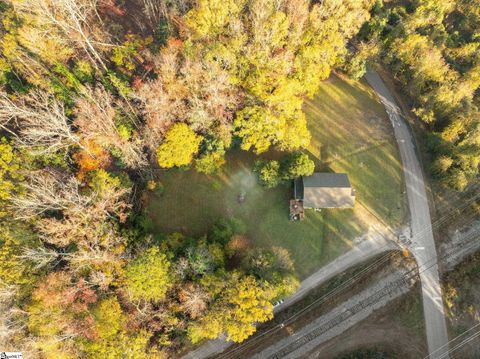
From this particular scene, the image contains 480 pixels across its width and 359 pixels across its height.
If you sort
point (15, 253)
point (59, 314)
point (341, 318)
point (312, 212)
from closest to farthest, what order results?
point (59, 314), point (15, 253), point (341, 318), point (312, 212)

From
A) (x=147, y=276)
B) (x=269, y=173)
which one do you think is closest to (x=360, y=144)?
(x=269, y=173)

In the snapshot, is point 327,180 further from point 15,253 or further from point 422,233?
point 15,253

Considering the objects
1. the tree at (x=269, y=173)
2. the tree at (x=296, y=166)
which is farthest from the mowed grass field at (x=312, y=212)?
the tree at (x=296, y=166)

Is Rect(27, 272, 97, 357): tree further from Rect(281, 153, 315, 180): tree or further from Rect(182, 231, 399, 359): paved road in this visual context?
Rect(281, 153, 315, 180): tree

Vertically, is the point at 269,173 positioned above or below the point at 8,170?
below

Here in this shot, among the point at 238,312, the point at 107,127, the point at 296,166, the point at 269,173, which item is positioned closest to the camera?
the point at 238,312
